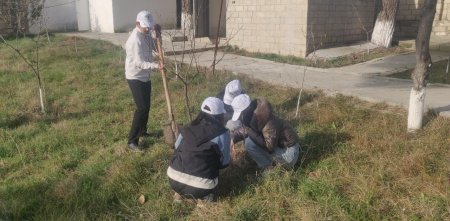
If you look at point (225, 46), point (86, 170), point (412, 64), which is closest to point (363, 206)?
point (86, 170)

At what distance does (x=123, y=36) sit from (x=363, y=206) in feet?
39.8

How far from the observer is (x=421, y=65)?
15.5ft

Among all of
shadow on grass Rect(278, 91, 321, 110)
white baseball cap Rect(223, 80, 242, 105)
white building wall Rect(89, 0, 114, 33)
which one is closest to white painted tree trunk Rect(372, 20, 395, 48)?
shadow on grass Rect(278, 91, 321, 110)

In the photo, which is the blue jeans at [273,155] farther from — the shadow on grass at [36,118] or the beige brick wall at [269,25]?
the beige brick wall at [269,25]

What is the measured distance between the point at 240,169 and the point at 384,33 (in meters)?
9.11

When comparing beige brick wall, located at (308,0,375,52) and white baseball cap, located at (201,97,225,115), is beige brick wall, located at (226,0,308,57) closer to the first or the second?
beige brick wall, located at (308,0,375,52)

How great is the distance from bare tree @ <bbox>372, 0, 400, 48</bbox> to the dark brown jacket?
352 inches

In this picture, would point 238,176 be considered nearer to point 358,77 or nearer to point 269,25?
point 358,77

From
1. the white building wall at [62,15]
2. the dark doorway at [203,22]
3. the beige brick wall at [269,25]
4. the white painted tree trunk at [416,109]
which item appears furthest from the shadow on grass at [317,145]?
the white building wall at [62,15]

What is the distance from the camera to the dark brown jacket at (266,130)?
3.83 metres

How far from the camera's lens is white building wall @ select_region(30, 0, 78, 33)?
1770cm

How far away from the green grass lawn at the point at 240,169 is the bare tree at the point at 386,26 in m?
6.20

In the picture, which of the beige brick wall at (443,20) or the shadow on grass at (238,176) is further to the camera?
the beige brick wall at (443,20)

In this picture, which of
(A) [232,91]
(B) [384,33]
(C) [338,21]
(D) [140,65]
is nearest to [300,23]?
Result: (C) [338,21]
